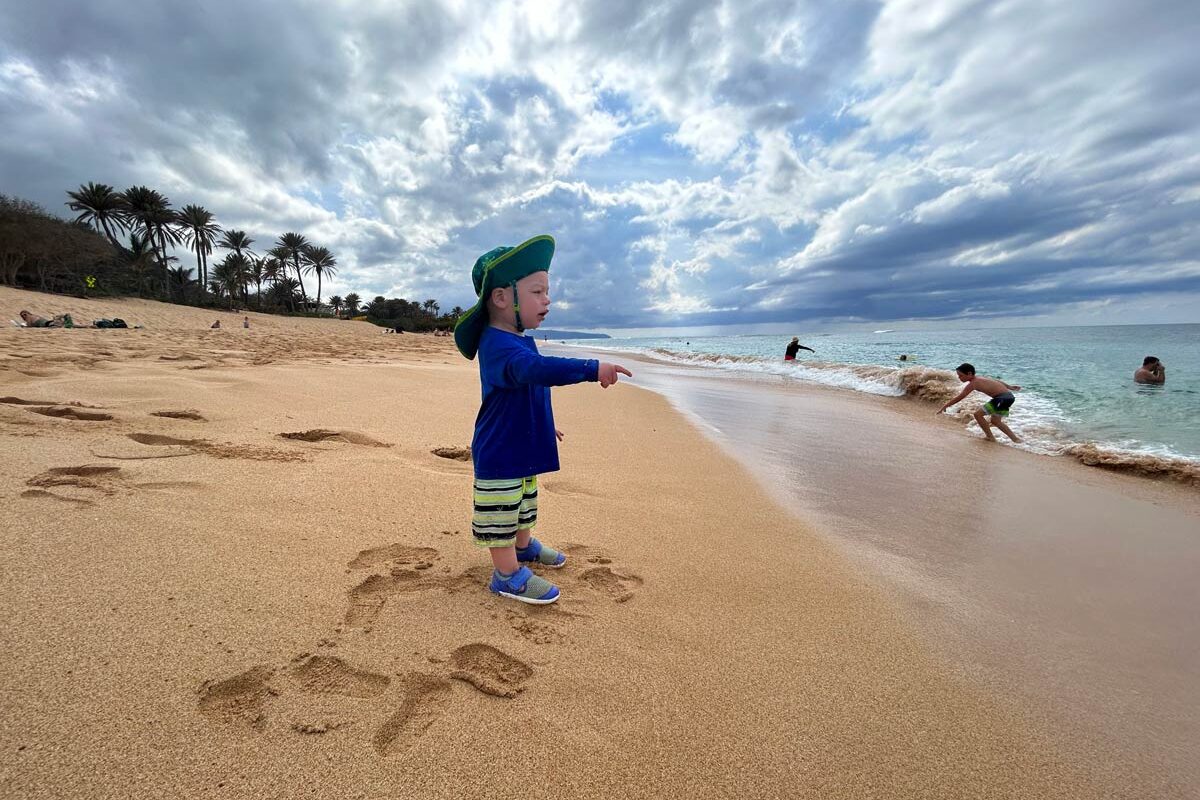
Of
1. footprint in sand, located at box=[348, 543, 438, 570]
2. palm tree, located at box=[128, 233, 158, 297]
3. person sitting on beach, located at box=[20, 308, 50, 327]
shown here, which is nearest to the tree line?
palm tree, located at box=[128, 233, 158, 297]

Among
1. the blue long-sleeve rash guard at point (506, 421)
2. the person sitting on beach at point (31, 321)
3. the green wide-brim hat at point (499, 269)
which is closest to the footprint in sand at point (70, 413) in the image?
the green wide-brim hat at point (499, 269)

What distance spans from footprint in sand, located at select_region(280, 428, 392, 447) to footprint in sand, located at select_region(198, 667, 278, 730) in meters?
2.91

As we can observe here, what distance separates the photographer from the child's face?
7.41 feet

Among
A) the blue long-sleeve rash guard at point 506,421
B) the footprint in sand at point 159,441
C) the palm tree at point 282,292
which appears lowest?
the footprint in sand at point 159,441

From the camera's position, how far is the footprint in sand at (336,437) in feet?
13.5

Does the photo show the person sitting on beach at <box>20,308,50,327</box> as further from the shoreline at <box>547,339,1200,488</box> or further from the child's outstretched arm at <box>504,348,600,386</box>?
the shoreline at <box>547,339,1200,488</box>

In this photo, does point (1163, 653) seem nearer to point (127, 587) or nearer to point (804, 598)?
point (804, 598)

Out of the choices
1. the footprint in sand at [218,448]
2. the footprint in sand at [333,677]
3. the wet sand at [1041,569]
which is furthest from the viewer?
the footprint in sand at [218,448]

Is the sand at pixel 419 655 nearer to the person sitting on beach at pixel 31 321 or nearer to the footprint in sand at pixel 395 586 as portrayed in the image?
the footprint in sand at pixel 395 586

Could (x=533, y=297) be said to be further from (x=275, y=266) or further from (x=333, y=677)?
(x=275, y=266)

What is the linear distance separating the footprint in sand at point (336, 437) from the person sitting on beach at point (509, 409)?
8.05 ft

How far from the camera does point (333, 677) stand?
1.53 meters

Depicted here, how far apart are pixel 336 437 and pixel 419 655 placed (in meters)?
3.14

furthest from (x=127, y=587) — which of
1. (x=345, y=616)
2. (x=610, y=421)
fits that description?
(x=610, y=421)
